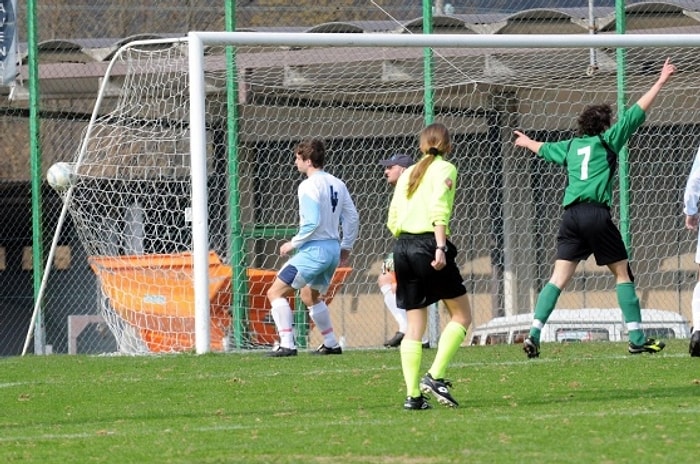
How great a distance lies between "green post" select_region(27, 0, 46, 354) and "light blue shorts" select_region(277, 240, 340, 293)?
162 inches

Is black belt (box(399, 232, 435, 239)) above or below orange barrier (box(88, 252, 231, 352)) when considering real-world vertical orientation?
above

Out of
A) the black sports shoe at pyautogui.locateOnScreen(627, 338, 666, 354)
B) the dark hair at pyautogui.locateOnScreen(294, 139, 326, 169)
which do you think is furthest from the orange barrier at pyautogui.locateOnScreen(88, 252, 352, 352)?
the black sports shoe at pyautogui.locateOnScreen(627, 338, 666, 354)

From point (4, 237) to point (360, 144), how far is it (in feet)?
19.2

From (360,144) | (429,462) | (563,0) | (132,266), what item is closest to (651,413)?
(429,462)

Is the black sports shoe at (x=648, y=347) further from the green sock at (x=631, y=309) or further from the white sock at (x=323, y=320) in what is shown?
the white sock at (x=323, y=320)

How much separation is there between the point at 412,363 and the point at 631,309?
11.4 feet

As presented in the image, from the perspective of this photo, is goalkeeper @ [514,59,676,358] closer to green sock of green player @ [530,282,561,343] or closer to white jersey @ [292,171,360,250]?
green sock of green player @ [530,282,561,343]

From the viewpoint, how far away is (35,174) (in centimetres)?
1650

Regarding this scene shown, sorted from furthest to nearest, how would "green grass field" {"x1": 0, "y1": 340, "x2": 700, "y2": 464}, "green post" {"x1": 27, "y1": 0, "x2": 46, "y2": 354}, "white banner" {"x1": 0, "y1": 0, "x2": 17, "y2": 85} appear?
"white banner" {"x1": 0, "y1": 0, "x2": 17, "y2": 85} → "green post" {"x1": 27, "y1": 0, "x2": 46, "y2": 354} → "green grass field" {"x1": 0, "y1": 340, "x2": 700, "y2": 464}

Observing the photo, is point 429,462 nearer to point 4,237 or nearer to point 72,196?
point 72,196

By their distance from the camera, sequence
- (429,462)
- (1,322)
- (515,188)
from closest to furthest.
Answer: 1. (429,462)
2. (515,188)
3. (1,322)

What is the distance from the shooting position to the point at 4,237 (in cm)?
2095

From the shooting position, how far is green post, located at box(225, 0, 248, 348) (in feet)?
51.3

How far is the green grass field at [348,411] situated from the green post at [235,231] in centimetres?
213
